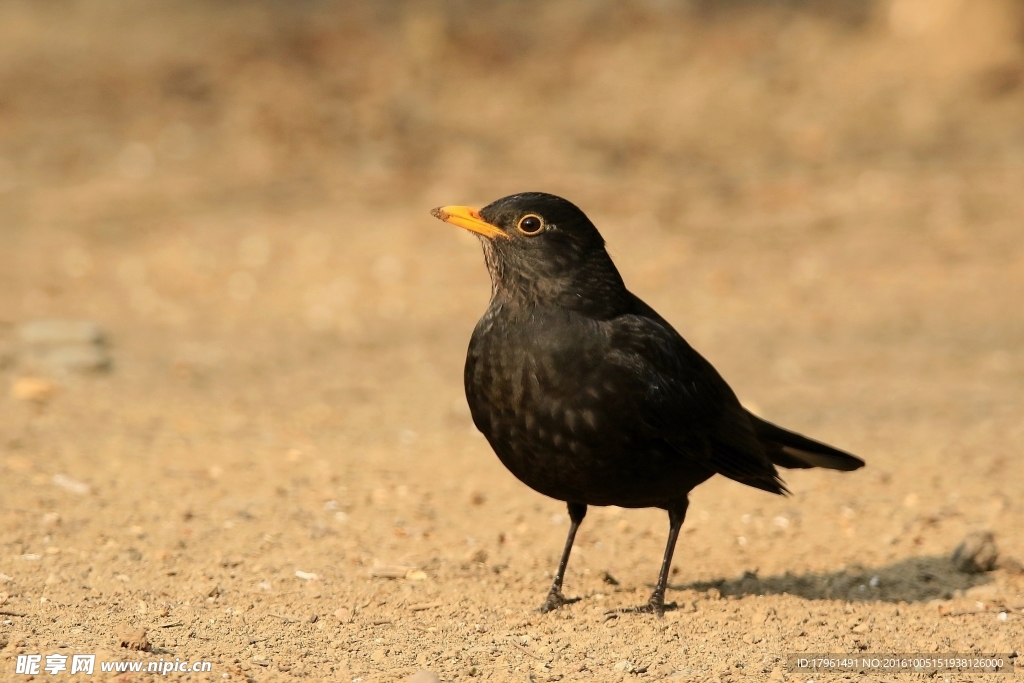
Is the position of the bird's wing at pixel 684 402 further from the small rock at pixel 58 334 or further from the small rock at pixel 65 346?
the small rock at pixel 58 334

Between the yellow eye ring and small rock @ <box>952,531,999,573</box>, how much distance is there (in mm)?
2426

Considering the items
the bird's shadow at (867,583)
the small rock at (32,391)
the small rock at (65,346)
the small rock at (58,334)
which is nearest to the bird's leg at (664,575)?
the bird's shadow at (867,583)

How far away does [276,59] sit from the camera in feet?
53.4

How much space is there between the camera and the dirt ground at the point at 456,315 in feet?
15.5

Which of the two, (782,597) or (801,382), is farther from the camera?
(801,382)

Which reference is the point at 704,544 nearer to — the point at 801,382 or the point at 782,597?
the point at 782,597

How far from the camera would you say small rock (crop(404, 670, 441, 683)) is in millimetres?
3703

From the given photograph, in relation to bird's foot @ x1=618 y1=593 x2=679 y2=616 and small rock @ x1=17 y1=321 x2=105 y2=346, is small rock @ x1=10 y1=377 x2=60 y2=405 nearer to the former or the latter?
small rock @ x1=17 y1=321 x2=105 y2=346

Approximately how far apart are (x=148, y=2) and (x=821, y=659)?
15852 millimetres

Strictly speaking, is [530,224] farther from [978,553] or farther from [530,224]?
[978,553]

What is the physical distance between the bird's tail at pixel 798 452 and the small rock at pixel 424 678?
2.19 m

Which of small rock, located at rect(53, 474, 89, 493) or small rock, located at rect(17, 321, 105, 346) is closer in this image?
small rock, located at rect(53, 474, 89, 493)

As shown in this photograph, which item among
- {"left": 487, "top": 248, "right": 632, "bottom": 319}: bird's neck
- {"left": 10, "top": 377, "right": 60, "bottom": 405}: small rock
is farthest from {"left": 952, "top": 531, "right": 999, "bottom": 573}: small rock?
{"left": 10, "top": 377, "right": 60, "bottom": 405}: small rock

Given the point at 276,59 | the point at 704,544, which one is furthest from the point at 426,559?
the point at 276,59
